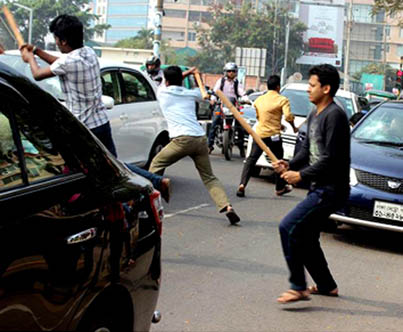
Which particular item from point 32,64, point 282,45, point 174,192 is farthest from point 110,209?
point 282,45

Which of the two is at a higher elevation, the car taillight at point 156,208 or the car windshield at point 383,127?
the car windshield at point 383,127

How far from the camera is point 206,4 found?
136 meters

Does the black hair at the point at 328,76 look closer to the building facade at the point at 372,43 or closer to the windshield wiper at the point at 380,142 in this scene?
the windshield wiper at the point at 380,142

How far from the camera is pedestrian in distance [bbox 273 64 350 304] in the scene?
557 centimetres

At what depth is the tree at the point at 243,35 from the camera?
8388 centimetres

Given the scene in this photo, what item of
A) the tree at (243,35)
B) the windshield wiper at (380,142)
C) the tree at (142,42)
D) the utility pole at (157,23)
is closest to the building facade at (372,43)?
the tree at (142,42)

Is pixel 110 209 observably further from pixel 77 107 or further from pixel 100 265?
pixel 77 107

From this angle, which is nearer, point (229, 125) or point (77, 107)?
point (77, 107)

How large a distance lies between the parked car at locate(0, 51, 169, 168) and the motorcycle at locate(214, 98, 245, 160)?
4.24 m

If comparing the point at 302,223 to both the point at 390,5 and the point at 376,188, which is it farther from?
the point at 390,5

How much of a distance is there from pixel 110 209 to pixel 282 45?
284 ft

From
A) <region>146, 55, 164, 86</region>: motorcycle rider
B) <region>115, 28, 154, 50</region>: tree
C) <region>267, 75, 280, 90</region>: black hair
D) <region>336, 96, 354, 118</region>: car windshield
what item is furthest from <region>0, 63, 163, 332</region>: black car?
<region>115, 28, 154, 50</region>: tree

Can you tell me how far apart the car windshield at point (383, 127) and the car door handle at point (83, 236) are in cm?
627

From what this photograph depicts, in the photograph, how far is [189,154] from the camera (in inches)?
332
